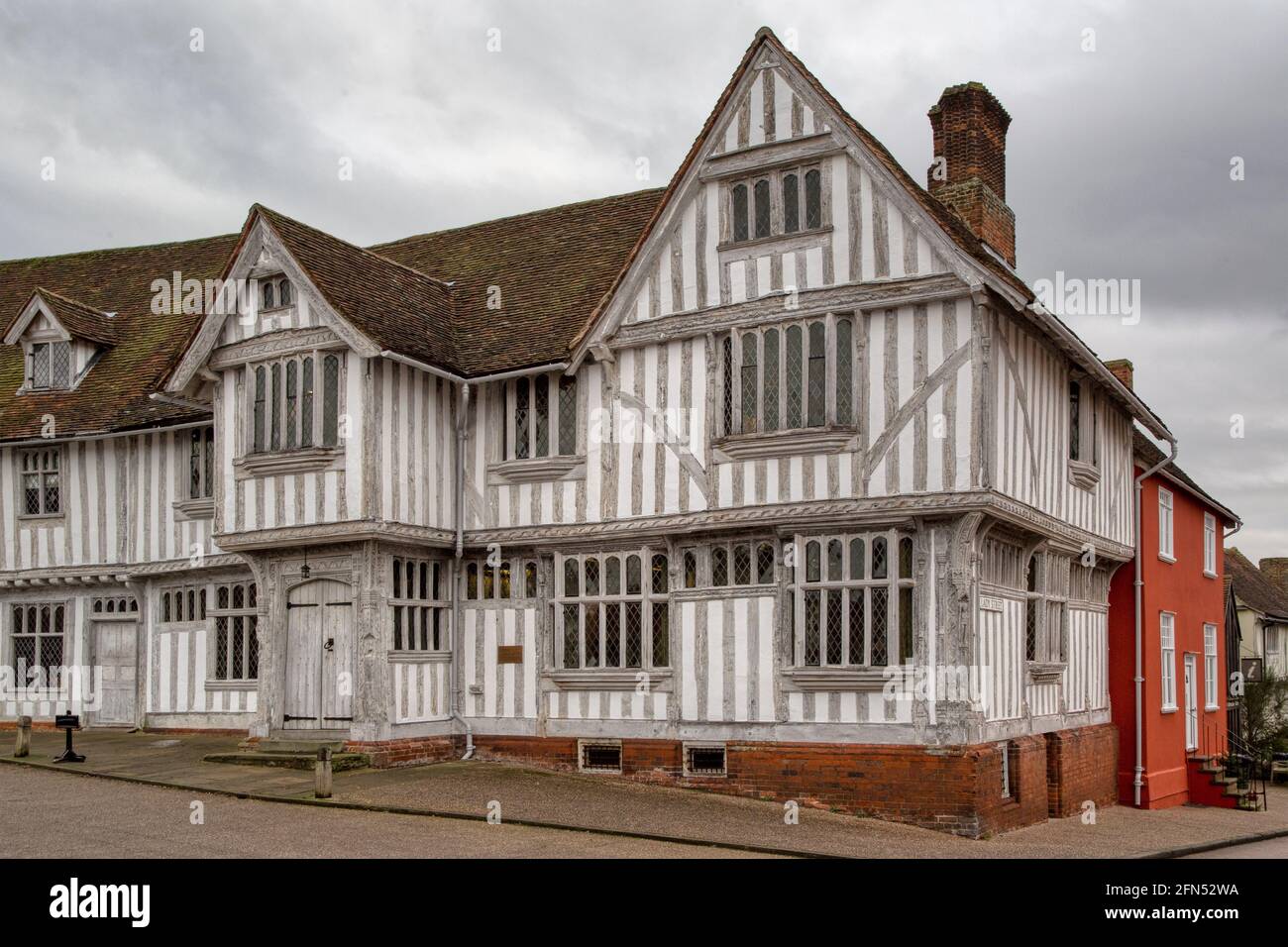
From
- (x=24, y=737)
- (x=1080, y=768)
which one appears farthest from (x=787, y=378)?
(x=24, y=737)

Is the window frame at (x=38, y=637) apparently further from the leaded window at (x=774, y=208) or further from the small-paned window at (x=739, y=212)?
the leaded window at (x=774, y=208)

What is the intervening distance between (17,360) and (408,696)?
13.2 metres

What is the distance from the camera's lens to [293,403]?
2009 cm

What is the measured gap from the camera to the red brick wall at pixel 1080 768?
19703mm

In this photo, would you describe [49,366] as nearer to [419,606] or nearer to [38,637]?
[38,637]

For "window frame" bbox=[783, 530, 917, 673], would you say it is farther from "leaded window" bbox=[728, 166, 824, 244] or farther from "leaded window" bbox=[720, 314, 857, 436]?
"leaded window" bbox=[728, 166, 824, 244]

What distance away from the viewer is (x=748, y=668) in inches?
713

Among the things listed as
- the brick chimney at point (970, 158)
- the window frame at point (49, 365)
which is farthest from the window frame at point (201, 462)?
the brick chimney at point (970, 158)

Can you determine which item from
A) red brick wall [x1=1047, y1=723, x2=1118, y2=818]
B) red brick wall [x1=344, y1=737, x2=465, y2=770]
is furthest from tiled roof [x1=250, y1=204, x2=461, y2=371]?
red brick wall [x1=1047, y1=723, x2=1118, y2=818]

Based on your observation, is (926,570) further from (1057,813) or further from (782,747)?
(1057,813)

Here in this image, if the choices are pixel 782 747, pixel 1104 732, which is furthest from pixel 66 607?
pixel 1104 732

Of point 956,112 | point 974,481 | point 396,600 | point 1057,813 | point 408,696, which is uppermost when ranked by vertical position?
point 956,112

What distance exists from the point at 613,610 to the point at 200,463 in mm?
8428

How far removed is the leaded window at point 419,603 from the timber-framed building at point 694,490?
0.06 metres
